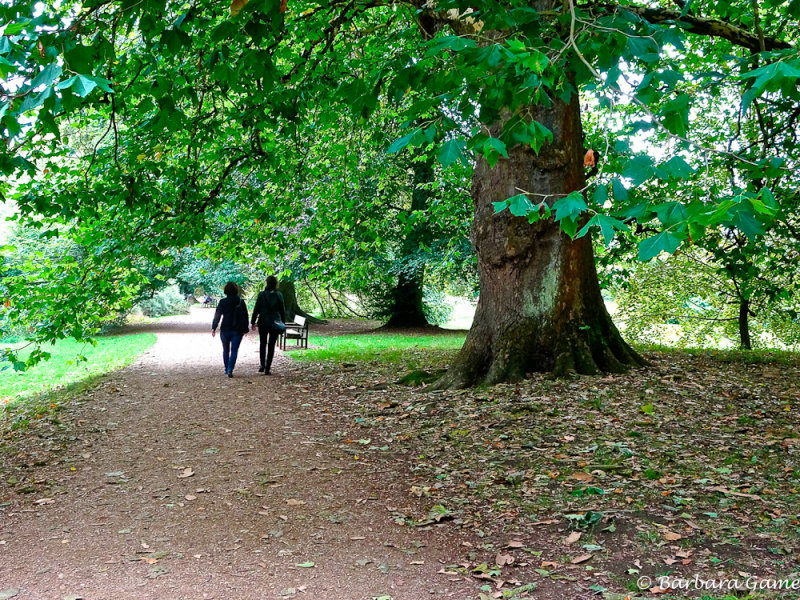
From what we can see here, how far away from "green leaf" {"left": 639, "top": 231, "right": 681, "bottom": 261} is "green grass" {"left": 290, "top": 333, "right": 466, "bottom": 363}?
10606 mm

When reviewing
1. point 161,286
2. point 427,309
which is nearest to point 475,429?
point 427,309

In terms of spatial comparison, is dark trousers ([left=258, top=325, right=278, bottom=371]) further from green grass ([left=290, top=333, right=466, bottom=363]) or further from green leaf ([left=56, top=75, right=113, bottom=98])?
green leaf ([left=56, top=75, right=113, bottom=98])

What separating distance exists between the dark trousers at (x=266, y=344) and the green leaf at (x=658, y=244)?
989cm

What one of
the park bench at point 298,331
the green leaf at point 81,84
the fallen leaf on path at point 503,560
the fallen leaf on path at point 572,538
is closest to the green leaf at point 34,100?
the green leaf at point 81,84

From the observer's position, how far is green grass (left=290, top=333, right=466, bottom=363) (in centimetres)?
1405

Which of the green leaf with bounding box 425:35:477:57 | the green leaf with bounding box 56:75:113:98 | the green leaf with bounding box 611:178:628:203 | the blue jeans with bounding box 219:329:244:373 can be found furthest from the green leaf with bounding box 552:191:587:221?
the blue jeans with bounding box 219:329:244:373

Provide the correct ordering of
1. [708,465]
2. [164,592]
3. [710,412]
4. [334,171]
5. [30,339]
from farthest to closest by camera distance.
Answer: [334,171] → [30,339] → [710,412] → [708,465] → [164,592]

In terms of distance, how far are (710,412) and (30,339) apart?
846 centimetres

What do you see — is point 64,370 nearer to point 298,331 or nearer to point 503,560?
point 298,331

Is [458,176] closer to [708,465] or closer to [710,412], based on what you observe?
[710,412]

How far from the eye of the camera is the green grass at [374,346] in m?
14.0

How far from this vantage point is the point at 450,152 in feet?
9.12

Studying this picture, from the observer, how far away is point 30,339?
8.14 metres

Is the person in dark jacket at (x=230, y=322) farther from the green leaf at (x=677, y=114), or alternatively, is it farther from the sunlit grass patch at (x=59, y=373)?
the green leaf at (x=677, y=114)
